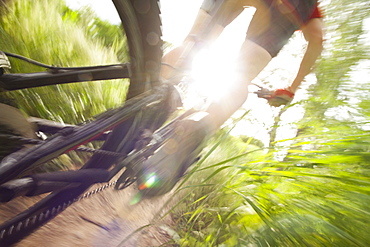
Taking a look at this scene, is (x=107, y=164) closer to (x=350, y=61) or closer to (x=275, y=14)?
(x=275, y=14)

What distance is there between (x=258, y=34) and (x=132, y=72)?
0.50 meters

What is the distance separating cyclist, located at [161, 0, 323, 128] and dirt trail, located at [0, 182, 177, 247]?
0.54 metres

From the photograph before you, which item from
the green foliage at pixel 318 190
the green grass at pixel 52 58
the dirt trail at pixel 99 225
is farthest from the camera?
the green grass at pixel 52 58

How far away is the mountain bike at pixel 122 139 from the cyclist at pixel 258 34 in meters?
0.08

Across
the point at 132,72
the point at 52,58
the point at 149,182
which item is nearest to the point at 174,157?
the point at 149,182

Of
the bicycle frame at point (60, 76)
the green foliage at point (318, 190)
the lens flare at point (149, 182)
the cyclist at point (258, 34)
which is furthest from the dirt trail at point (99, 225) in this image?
the cyclist at point (258, 34)

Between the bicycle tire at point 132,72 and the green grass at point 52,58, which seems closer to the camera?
the bicycle tire at point 132,72

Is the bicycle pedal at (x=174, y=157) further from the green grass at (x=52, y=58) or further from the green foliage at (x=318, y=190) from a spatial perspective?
the green grass at (x=52, y=58)

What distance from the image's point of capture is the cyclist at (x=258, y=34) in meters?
0.72

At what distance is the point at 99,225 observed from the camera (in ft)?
2.62

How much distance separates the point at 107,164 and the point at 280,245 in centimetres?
55

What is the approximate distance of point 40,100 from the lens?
96 centimetres

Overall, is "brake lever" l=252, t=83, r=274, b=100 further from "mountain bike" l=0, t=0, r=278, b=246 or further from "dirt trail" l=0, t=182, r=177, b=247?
"dirt trail" l=0, t=182, r=177, b=247

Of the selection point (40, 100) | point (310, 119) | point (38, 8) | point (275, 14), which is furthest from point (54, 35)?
point (310, 119)
